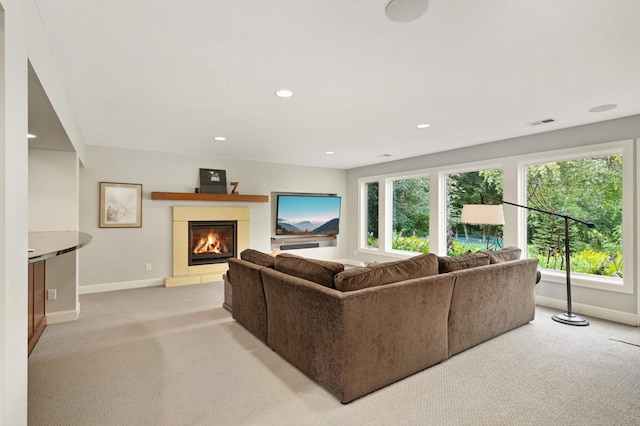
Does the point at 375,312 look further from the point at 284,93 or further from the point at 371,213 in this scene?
the point at 371,213

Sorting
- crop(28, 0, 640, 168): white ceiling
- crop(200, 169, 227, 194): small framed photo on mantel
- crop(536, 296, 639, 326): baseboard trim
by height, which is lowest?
crop(536, 296, 639, 326): baseboard trim

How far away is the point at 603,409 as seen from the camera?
209 centimetres

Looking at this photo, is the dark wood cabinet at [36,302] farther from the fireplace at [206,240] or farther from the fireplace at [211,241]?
the fireplace at [211,241]

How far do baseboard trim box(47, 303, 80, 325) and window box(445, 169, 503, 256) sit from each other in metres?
5.47

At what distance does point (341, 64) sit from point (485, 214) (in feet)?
9.21

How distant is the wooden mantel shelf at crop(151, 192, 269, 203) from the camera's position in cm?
549

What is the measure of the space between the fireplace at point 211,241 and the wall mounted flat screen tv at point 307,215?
40.7 inches

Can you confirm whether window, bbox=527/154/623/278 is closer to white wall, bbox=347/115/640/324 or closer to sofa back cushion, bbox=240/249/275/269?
white wall, bbox=347/115/640/324

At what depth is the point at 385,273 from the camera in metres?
2.45

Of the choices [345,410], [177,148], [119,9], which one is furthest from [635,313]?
[177,148]

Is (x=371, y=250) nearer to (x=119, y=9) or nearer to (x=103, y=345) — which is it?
(x=103, y=345)

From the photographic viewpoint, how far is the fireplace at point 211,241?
19.4 ft

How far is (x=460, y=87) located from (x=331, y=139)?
2.17 metres

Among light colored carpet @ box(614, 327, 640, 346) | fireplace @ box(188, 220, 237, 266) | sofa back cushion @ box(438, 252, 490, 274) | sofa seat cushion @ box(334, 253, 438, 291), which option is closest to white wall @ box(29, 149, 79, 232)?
fireplace @ box(188, 220, 237, 266)
